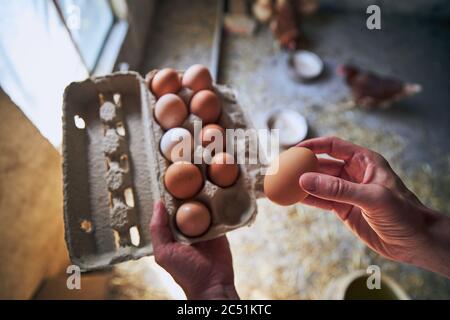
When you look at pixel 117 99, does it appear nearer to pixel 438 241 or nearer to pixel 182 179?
pixel 182 179

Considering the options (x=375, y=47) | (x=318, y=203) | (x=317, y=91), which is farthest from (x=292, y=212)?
(x=375, y=47)

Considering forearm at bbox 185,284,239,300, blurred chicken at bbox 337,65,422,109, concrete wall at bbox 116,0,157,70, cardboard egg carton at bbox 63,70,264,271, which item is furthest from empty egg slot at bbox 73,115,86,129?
blurred chicken at bbox 337,65,422,109

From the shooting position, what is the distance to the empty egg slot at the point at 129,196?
3.55 ft

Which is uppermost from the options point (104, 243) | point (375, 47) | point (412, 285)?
point (375, 47)

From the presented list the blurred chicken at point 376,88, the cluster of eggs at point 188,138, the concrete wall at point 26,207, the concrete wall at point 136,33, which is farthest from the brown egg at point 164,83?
the blurred chicken at point 376,88

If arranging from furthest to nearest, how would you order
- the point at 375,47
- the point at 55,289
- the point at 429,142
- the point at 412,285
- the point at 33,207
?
the point at 375,47
the point at 429,142
the point at 412,285
the point at 55,289
the point at 33,207

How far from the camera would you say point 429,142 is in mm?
2076

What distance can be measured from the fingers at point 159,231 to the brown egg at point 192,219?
0.14ft

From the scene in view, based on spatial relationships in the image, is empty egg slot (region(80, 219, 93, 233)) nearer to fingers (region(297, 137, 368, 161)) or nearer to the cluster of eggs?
the cluster of eggs

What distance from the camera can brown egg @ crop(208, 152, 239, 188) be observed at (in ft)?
3.44

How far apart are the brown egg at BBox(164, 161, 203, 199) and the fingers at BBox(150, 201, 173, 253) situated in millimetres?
82

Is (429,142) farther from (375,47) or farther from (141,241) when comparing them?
(141,241)

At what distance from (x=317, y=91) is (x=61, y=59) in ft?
5.12
